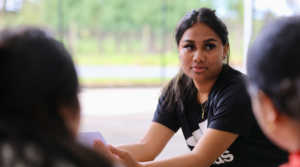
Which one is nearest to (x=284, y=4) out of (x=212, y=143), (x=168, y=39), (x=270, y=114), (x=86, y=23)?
(x=168, y=39)

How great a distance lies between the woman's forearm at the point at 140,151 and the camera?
4.36 feet

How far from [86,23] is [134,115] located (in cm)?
242

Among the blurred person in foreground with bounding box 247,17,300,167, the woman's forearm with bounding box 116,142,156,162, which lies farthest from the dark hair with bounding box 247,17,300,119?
the woman's forearm with bounding box 116,142,156,162

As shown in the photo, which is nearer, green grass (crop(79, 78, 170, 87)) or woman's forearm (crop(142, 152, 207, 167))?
woman's forearm (crop(142, 152, 207, 167))

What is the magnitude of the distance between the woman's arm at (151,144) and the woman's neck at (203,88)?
0.66ft

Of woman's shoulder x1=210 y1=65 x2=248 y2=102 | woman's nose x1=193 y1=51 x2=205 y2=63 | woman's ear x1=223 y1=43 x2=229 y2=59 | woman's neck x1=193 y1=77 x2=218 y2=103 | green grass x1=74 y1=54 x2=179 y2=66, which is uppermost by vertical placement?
woman's ear x1=223 y1=43 x2=229 y2=59

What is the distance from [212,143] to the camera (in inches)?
44.4

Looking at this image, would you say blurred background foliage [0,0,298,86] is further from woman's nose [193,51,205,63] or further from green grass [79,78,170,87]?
woman's nose [193,51,205,63]

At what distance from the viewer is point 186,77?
1.50 m

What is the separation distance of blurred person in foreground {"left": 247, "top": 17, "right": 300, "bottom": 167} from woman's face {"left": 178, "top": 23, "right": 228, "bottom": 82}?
2.26 ft

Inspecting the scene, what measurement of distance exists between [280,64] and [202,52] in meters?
0.76

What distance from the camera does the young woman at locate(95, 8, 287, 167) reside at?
3.75 feet

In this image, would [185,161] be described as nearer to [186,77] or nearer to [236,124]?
[236,124]

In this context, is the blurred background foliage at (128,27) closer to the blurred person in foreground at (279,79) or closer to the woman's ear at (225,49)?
the woman's ear at (225,49)
